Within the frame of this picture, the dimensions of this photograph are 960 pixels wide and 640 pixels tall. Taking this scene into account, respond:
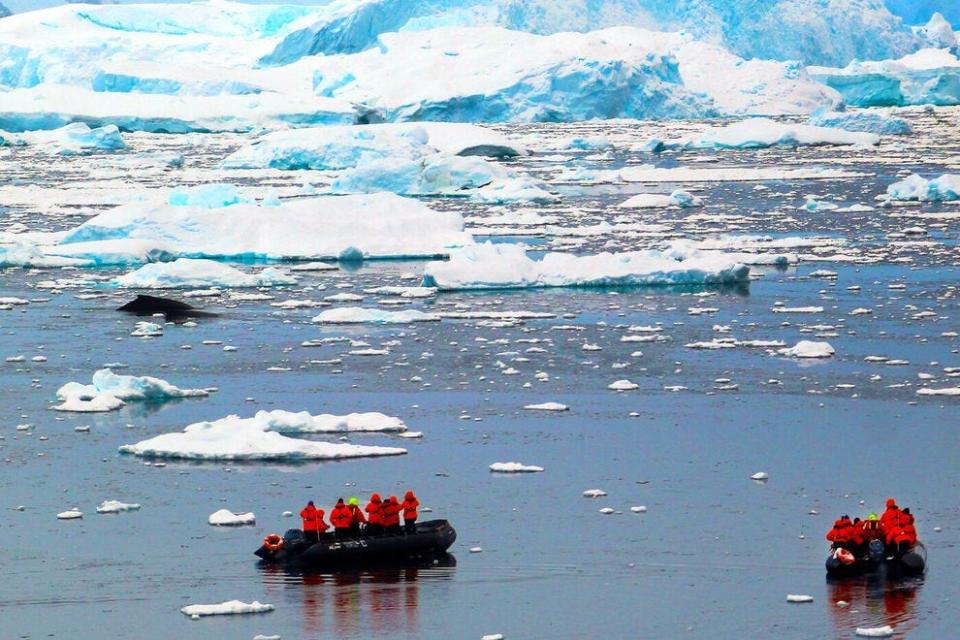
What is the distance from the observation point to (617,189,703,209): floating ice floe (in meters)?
26.4

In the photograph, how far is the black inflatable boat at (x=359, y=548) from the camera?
810cm

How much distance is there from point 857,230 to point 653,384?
1123 centimetres

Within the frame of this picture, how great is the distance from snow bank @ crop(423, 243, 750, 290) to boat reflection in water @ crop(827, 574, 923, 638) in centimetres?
958

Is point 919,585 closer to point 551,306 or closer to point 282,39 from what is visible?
point 551,306

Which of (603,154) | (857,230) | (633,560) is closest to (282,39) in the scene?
(603,154)

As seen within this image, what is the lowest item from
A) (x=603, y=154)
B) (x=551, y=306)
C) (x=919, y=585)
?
(x=919, y=585)

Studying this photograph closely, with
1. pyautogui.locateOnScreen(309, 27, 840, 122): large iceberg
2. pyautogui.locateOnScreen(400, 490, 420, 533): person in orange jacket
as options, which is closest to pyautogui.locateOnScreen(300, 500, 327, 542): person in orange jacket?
pyautogui.locateOnScreen(400, 490, 420, 533): person in orange jacket

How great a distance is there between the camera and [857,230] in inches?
891

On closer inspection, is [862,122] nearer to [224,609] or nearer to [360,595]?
[360,595]

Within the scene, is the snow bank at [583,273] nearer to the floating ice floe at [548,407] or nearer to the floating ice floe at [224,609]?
the floating ice floe at [548,407]

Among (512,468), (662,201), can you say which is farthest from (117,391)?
(662,201)

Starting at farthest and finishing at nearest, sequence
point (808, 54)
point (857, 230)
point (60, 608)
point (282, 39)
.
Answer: point (808, 54) → point (282, 39) → point (857, 230) → point (60, 608)

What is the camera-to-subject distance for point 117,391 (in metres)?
11.9

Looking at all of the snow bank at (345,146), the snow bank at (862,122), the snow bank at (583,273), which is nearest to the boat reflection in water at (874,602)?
the snow bank at (583,273)
